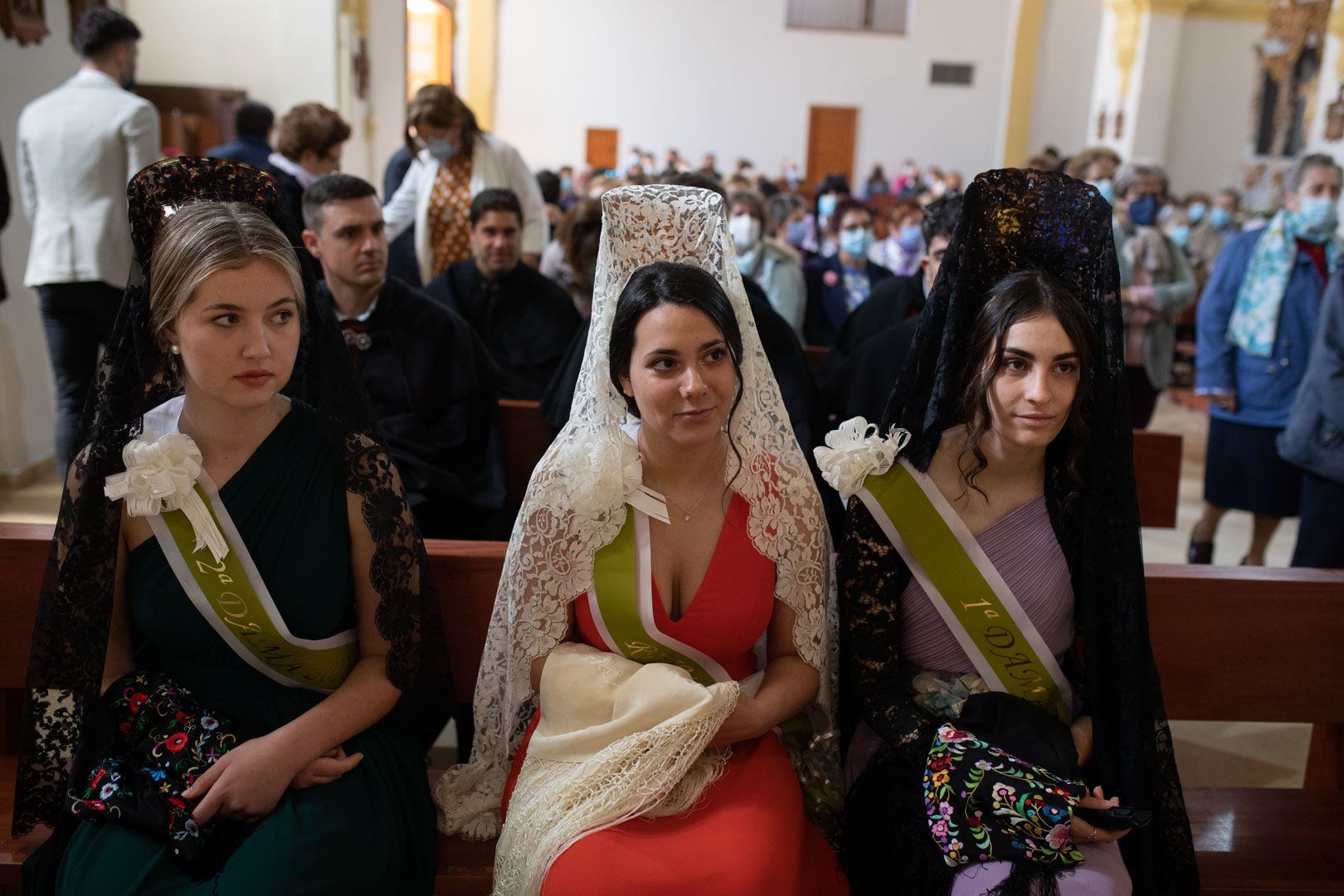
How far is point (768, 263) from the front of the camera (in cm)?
630

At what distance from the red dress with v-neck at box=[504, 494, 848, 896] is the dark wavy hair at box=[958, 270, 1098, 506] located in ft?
1.57

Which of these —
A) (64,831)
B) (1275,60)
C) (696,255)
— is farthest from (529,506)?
(1275,60)

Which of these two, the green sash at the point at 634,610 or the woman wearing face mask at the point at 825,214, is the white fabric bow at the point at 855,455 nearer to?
the green sash at the point at 634,610

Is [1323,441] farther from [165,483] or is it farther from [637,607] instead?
[165,483]

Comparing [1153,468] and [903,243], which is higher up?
[903,243]

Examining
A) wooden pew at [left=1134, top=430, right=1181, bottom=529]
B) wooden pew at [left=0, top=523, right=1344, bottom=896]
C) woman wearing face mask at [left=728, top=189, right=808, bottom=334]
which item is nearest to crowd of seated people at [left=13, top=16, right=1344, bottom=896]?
wooden pew at [left=0, top=523, right=1344, bottom=896]

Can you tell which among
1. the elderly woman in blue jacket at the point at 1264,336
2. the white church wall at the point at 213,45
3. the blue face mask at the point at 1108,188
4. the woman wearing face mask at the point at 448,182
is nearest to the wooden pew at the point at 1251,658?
the elderly woman in blue jacket at the point at 1264,336

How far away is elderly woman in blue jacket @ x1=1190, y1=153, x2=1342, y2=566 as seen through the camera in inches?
182

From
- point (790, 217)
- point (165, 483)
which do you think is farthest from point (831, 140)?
point (165, 483)

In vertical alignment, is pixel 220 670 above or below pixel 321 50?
below

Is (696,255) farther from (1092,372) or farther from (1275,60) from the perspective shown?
(1275,60)

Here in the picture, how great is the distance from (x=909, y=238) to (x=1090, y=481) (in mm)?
7361

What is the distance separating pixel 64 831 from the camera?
1.93m

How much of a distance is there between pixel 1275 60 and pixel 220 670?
17004mm
